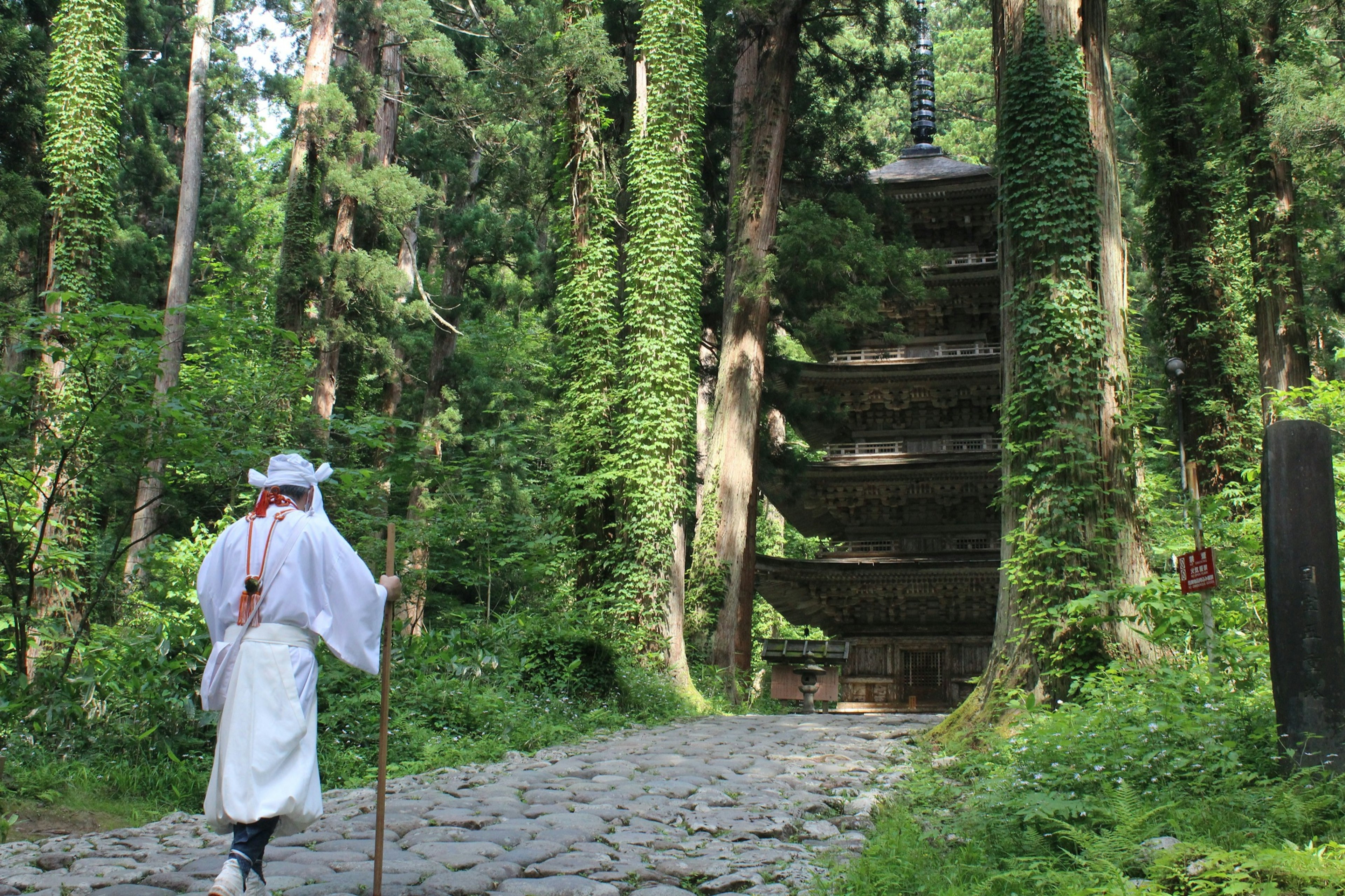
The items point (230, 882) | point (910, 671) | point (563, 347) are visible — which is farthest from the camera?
point (910, 671)

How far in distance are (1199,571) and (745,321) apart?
10.8 metres

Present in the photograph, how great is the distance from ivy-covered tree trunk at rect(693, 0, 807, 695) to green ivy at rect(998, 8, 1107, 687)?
23.6 feet

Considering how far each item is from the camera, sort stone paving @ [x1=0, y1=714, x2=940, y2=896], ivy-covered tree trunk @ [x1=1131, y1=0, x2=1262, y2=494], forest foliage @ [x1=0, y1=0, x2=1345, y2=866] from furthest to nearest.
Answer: ivy-covered tree trunk @ [x1=1131, y1=0, x2=1262, y2=494] < forest foliage @ [x1=0, y1=0, x2=1345, y2=866] < stone paving @ [x1=0, y1=714, x2=940, y2=896]

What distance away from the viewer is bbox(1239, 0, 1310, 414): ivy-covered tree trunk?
15.6 metres

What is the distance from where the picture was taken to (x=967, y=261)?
76.2ft

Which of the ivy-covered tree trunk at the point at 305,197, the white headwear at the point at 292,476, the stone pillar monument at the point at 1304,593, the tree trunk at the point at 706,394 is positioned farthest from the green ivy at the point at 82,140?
the stone pillar monument at the point at 1304,593

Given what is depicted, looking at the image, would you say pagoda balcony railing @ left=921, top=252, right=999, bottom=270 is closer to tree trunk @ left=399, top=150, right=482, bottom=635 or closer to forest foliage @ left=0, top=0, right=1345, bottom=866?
forest foliage @ left=0, top=0, right=1345, bottom=866

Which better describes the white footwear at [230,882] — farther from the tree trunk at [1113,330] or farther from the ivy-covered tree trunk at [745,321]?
the ivy-covered tree trunk at [745,321]

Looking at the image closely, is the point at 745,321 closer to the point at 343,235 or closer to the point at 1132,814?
the point at 343,235

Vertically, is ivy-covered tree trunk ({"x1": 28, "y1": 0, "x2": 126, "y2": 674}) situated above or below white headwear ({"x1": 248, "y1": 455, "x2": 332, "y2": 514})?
above

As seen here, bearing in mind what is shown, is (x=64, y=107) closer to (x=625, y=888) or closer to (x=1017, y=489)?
(x=1017, y=489)

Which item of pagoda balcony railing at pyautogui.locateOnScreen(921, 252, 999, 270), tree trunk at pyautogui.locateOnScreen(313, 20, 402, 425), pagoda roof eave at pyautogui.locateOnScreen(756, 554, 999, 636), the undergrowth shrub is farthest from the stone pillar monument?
pagoda balcony railing at pyautogui.locateOnScreen(921, 252, 999, 270)

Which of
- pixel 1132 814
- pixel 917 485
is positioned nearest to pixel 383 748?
pixel 1132 814

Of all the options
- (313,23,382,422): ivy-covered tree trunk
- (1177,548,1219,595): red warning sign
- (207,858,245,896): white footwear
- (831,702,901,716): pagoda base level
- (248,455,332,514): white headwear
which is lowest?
(831,702,901,716): pagoda base level
